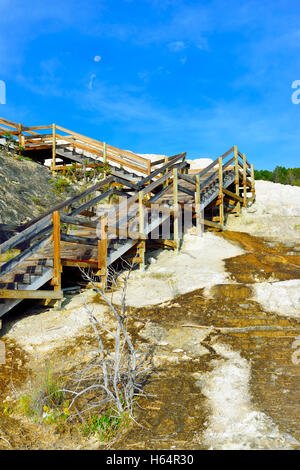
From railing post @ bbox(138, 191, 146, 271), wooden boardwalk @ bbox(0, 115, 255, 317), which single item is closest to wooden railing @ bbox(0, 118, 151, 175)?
wooden boardwalk @ bbox(0, 115, 255, 317)

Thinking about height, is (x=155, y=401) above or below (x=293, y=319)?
below

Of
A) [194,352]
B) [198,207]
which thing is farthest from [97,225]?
[198,207]

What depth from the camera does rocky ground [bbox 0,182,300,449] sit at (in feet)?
10.3

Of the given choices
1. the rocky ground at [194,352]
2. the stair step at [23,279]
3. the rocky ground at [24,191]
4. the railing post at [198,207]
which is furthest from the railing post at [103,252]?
the rocky ground at [24,191]

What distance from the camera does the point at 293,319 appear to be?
18.2ft

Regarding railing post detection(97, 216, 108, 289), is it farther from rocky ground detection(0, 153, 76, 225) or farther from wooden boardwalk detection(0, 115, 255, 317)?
rocky ground detection(0, 153, 76, 225)

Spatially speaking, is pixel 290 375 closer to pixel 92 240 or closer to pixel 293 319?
pixel 293 319

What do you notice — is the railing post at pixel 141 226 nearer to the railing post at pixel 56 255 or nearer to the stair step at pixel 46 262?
the stair step at pixel 46 262

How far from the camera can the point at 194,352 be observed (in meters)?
4.75

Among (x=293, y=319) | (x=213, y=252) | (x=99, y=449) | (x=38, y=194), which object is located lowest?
(x=99, y=449)

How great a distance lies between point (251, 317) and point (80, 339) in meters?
2.81

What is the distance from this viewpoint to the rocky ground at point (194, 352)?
10.3 ft

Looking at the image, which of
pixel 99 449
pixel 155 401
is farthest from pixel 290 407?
pixel 99 449

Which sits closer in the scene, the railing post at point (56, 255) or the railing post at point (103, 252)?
the railing post at point (56, 255)
